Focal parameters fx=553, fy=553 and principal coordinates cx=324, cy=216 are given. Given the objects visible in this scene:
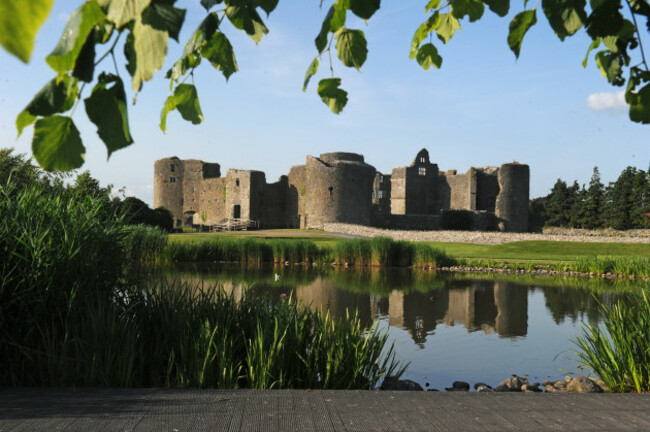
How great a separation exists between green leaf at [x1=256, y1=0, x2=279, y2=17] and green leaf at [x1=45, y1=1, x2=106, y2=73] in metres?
0.92

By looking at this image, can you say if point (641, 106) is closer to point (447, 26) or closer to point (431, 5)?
point (447, 26)

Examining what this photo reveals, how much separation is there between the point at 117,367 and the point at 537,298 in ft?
30.0

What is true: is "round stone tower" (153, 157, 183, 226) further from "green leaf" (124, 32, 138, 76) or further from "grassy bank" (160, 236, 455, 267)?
"green leaf" (124, 32, 138, 76)

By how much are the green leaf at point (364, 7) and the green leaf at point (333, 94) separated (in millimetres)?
432

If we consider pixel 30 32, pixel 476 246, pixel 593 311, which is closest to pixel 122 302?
pixel 30 32

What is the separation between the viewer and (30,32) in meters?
0.57

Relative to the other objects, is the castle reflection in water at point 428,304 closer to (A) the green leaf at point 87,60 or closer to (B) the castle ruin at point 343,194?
(A) the green leaf at point 87,60

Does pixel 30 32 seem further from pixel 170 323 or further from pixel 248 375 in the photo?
pixel 170 323

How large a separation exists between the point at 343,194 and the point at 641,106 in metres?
32.6

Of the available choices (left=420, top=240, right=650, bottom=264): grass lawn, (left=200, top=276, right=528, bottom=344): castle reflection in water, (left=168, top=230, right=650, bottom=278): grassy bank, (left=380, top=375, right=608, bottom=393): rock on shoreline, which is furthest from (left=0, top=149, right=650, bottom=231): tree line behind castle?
(left=380, top=375, right=608, bottom=393): rock on shoreline

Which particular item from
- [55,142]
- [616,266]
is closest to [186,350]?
[55,142]

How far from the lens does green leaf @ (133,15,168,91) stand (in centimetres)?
93

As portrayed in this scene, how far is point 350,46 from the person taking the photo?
2281 millimetres

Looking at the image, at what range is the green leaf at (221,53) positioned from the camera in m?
2.36
